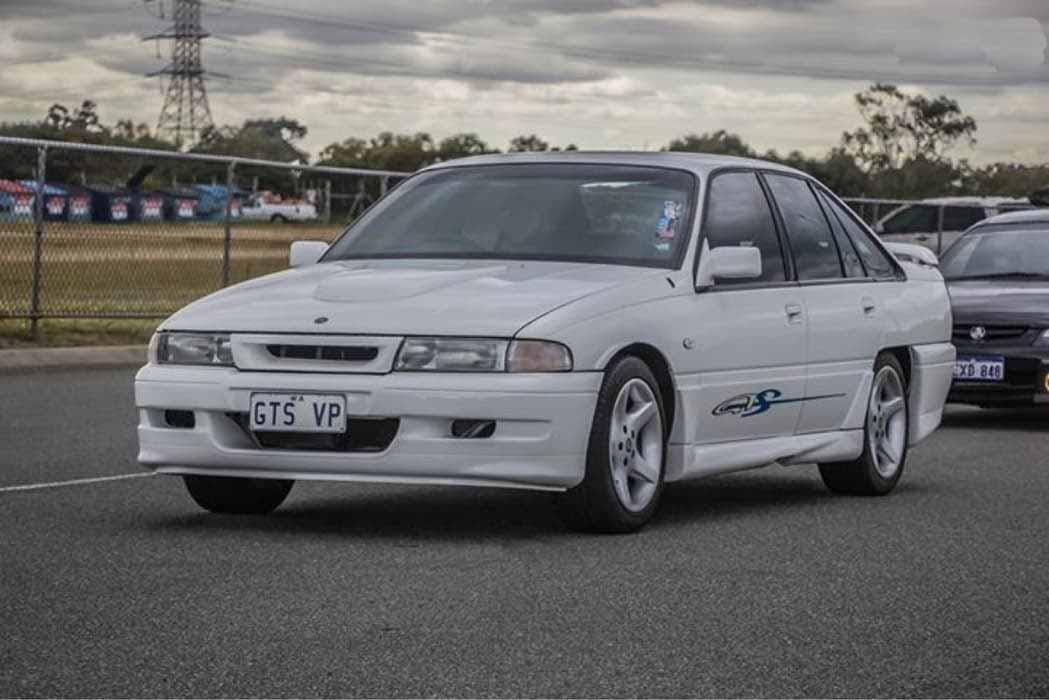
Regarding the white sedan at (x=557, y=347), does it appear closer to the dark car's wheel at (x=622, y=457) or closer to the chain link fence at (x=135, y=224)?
the dark car's wheel at (x=622, y=457)

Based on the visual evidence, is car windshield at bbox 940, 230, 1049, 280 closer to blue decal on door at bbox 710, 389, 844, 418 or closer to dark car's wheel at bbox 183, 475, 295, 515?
blue decal on door at bbox 710, 389, 844, 418

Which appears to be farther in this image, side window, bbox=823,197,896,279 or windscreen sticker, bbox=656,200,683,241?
side window, bbox=823,197,896,279

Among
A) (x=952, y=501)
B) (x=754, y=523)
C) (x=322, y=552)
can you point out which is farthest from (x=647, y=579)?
(x=952, y=501)

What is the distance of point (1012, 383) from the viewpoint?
1522 cm

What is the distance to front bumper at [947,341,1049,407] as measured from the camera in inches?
596

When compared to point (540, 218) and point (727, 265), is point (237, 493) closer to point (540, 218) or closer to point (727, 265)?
point (540, 218)

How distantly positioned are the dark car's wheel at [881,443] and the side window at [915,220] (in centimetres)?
2385

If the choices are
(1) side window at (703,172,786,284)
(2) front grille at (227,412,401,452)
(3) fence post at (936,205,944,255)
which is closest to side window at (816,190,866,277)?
(1) side window at (703,172,786,284)

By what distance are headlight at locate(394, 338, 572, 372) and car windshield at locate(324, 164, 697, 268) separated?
1.00 metres

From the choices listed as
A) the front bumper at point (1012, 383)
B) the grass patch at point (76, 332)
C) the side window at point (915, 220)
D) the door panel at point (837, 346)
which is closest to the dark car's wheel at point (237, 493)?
the door panel at point (837, 346)

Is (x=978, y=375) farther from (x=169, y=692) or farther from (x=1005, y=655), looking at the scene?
(x=169, y=692)

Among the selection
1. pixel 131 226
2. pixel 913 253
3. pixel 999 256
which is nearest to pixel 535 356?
pixel 913 253

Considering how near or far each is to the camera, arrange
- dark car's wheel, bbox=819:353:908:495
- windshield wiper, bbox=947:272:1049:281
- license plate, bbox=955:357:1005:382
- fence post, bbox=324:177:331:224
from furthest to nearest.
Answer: fence post, bbox=324:177:331:224 < windshield wiper, bbox=947:272:1049:281 < license plate, bbox=955:357:1005:382 < dark car's wheel, bbox=819:353:908:495

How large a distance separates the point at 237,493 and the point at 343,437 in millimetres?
955
